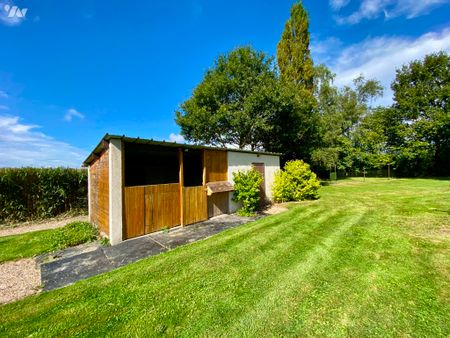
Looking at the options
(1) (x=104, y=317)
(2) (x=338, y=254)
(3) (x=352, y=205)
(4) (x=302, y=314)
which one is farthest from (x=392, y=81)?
(1) (x=104, y=317)

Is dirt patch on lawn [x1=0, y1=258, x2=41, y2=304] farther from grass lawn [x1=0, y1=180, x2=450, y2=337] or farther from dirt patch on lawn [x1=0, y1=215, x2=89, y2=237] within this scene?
dirt patch on lawn [x1=0, y1=215, x2=89, y2=237]

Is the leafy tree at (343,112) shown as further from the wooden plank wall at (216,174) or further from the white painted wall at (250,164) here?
the wooden plank wall at (216,174)

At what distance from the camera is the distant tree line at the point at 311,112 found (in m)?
14.4

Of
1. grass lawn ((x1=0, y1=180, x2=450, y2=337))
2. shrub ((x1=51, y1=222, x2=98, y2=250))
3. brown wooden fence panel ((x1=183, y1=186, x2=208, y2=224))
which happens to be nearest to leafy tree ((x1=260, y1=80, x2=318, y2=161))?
brown wooden fence panel ((x1=183, y1=186, x2=208, y2=224))

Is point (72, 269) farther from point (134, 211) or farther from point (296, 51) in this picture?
point (296, 51)

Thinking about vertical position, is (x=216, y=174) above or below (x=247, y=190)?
above

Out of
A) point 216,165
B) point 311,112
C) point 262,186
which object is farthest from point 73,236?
point 311,112

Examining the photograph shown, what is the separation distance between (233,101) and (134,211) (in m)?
11.9

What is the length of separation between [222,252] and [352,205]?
7.15 meters

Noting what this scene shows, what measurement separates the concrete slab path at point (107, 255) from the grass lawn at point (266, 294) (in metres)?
0.34

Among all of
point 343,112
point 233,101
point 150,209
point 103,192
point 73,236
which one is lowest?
point 73,236

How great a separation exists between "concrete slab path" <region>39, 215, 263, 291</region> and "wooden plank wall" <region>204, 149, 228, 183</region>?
6.56 ft

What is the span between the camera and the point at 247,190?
7.70 meters

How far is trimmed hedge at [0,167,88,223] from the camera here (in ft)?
26.3
